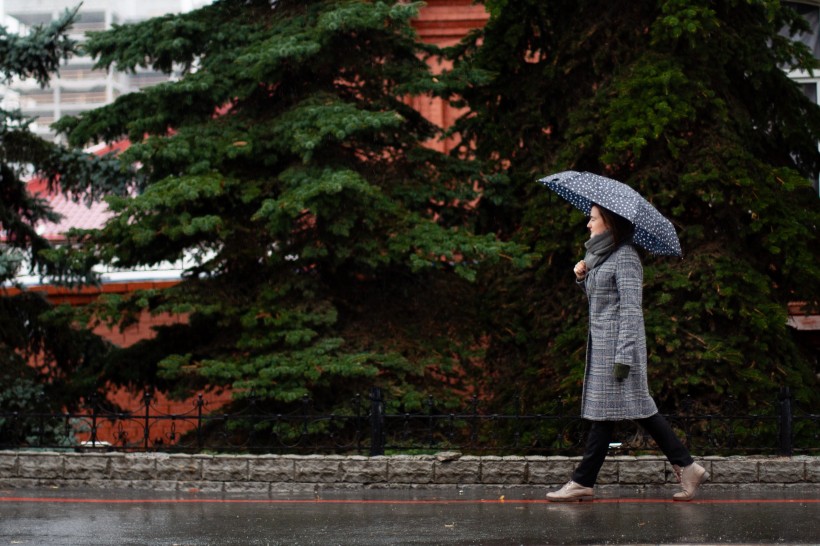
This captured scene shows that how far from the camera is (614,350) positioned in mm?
7840

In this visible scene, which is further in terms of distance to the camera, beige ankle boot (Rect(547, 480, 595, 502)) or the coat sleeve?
beige ankle boot (Rect(547, 480, 595, 502))

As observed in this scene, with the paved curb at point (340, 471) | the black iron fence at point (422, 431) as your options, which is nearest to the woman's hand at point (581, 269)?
the paved curb at point (340, 471)

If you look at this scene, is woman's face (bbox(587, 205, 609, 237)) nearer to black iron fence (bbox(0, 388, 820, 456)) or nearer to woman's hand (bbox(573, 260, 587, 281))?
woman's hand (bbox(573, 260, 587, 281))

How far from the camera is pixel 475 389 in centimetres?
1359

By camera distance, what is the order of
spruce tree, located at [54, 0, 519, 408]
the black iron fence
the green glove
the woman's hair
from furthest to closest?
1. spruce tree, located at [54, 0, 519, 408]
2. the black iron fence
3. the woman's hair
4. the green glove

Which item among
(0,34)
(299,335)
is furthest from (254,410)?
(0,34)

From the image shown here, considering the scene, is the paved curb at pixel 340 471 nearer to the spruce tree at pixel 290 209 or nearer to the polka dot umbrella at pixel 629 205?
the spruce tree at pixel 290 209

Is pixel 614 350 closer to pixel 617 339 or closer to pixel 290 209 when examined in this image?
pixel 617 339

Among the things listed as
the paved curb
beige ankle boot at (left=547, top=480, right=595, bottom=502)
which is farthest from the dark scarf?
the paved curb

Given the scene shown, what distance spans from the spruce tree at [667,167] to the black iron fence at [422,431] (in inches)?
24.2

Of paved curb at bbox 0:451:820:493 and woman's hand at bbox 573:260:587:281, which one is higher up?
woman's hand at bbox 573:260:587:281

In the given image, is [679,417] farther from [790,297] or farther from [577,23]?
[577,23]

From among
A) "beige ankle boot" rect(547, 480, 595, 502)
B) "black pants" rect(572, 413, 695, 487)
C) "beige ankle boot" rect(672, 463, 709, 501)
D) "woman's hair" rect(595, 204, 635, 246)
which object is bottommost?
"beige ankle boot" rect(547, 480, 595, 502)

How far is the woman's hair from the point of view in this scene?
7.81 meters
